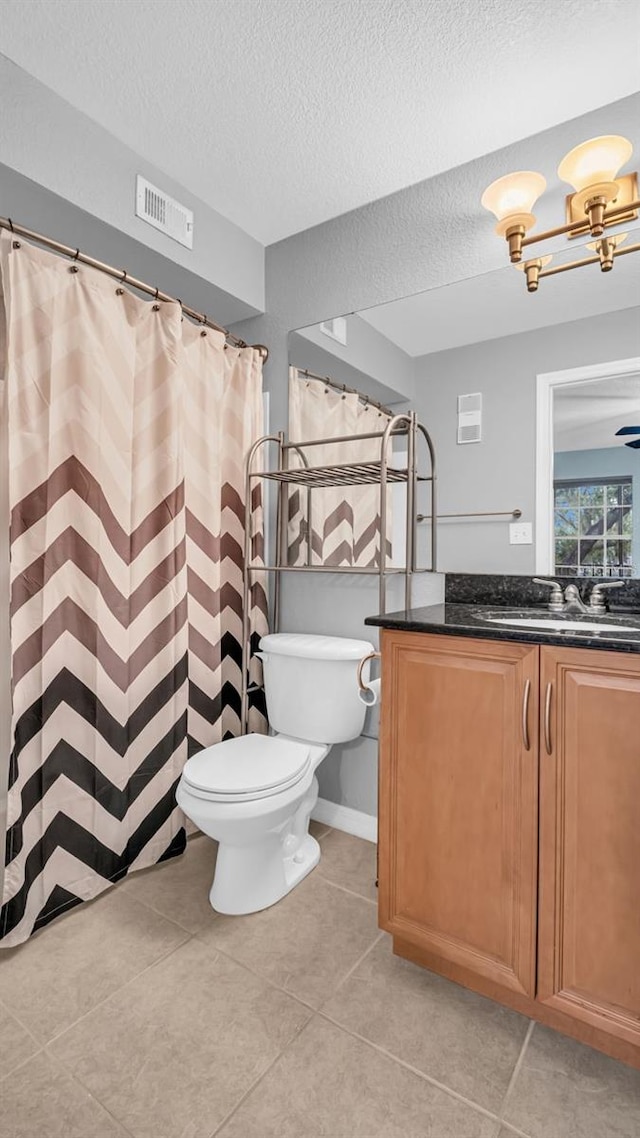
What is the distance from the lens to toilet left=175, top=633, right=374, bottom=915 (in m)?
1.55

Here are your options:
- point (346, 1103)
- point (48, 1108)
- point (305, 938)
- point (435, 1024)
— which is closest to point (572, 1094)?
point (435, 1024)

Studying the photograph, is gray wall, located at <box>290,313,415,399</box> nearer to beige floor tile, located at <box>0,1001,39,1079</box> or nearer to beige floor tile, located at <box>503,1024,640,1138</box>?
beige floor tile, located at <box>503,1024,640,1138</box>

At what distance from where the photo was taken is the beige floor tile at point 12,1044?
114 cm

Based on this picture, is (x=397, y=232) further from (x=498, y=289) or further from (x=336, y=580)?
(x=336, y=580)

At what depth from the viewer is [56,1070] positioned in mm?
1131

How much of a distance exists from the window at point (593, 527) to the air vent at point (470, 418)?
32 centimetres

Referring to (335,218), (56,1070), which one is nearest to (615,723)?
(56,1070)

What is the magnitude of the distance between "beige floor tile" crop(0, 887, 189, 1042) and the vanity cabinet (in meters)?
0.70

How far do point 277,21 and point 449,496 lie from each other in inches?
54.8

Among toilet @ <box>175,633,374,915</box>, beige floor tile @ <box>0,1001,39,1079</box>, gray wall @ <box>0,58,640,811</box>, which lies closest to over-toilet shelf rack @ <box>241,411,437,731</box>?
gray wall @ <box>0,58,640,811</box>

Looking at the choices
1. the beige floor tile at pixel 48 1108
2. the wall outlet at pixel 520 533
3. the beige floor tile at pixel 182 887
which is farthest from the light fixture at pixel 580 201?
the beige floor tile at pixel 48 1108

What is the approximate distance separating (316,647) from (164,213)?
1646mm

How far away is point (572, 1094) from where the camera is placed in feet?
3.61

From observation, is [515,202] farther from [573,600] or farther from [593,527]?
[573,600]
